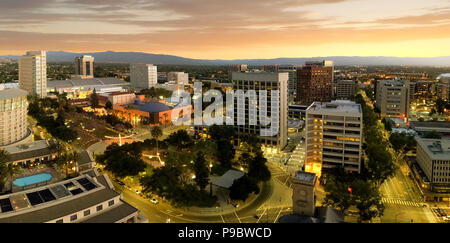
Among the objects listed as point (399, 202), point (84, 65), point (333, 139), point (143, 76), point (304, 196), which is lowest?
point (399, 202)

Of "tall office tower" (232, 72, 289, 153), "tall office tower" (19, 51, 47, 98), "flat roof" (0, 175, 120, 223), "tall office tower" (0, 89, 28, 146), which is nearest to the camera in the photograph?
"flat roof" (0, 175, 120, 223)

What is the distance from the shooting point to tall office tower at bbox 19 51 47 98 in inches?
2990

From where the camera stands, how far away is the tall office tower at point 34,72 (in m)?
75.9

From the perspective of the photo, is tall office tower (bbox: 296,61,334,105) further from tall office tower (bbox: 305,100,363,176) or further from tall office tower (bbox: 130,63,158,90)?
tall office tower (bbox: 130,63,158,90)

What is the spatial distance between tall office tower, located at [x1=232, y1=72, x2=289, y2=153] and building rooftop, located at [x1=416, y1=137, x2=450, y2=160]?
1704 cm

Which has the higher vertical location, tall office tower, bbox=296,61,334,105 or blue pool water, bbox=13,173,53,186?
tall office tower, bbox=296,61,334,105

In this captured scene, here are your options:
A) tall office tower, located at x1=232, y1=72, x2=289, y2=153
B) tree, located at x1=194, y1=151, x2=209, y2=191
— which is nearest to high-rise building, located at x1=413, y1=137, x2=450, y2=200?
tall office tower, located at x1=232, y1=72, x2=289, y2=153

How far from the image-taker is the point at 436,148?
32094mm

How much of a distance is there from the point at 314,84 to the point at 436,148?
52365mm

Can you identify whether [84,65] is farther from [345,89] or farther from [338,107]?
[338,107]

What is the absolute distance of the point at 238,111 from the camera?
4469cm

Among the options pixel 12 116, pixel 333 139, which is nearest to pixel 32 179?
pixel 12 116

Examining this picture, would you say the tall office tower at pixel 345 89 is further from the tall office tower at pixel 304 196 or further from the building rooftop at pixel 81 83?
the tall office tower at pixel 304 196

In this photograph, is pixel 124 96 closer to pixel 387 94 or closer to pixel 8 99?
pixel 8 99
